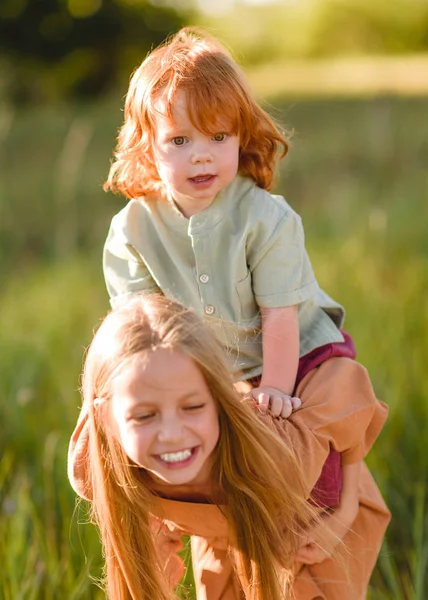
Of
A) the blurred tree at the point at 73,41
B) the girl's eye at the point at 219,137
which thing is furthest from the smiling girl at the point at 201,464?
the blurred tree at the point at 73,41

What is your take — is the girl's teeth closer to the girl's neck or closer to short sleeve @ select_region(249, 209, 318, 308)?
the girl's neck

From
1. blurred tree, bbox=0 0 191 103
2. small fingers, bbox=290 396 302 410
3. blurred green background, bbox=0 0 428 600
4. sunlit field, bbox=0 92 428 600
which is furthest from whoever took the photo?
blurred tree, bbox=0 0 191 103

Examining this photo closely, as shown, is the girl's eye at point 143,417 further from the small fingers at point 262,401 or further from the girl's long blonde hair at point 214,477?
the small fingers at point 262,401

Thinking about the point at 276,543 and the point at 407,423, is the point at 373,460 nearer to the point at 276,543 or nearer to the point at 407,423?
the point at 407,423

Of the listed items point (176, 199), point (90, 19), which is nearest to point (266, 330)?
point (176, 199)

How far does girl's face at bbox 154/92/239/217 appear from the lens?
6.18 feet

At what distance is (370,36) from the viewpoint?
26656mm

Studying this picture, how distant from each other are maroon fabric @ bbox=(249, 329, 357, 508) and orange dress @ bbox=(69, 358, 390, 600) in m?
0.02

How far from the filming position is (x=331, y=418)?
187 centimetres

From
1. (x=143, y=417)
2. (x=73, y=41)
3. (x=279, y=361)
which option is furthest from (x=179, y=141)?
(x=73, y=41)

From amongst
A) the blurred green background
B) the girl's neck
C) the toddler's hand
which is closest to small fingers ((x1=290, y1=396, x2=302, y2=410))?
the toddler's hand

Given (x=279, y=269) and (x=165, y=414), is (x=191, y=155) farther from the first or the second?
(x=165, y=414)

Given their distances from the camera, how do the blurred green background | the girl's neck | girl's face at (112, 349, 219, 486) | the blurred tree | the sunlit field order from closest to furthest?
girl's face at (112, 349, 219, 486)
the girl's neck
the sunlit field
the blurred green background
the blurred tree

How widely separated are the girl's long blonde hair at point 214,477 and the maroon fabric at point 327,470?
9cm
